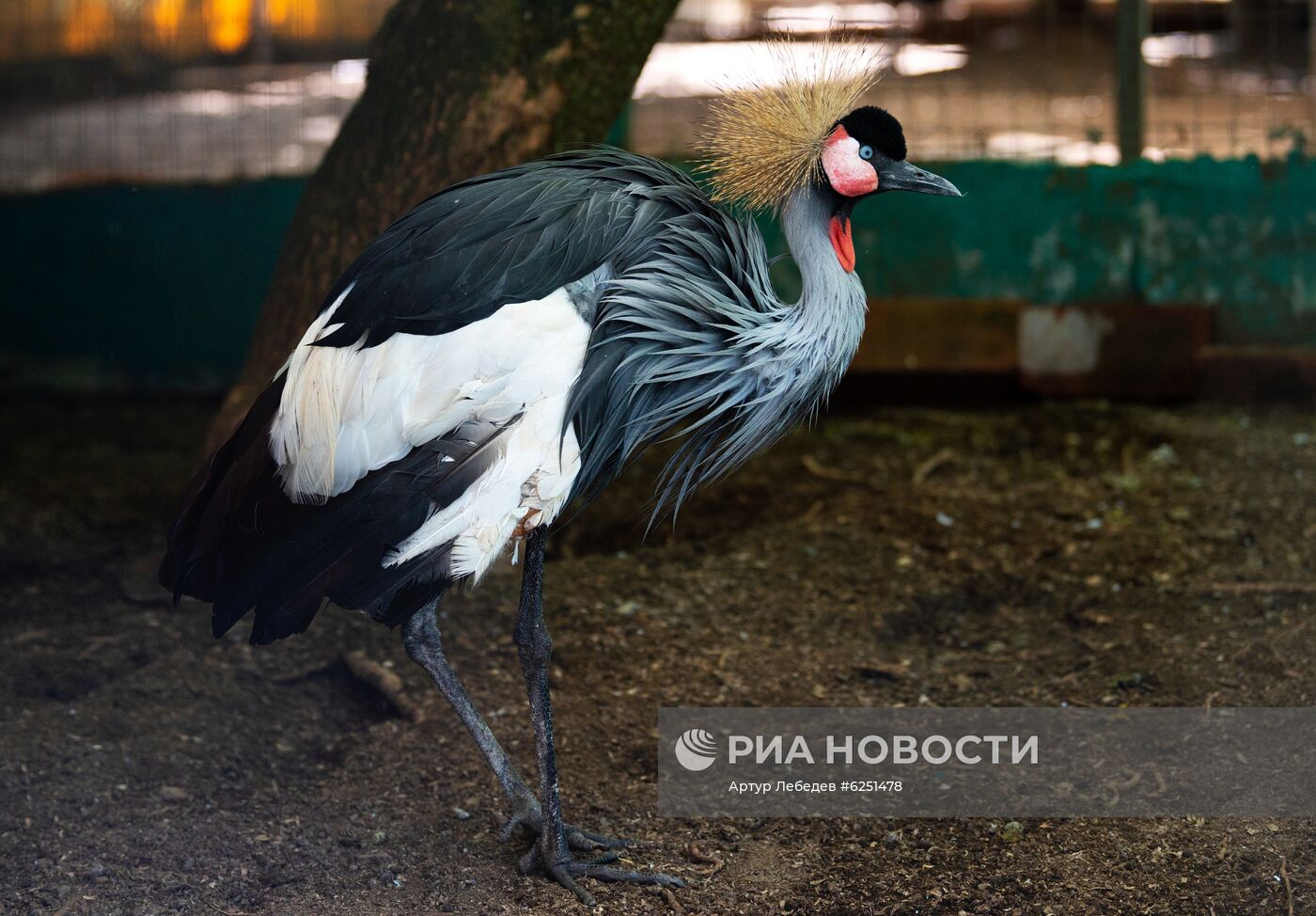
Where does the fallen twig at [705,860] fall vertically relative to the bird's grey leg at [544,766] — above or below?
below

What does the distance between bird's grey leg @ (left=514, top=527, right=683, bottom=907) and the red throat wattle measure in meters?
0.86

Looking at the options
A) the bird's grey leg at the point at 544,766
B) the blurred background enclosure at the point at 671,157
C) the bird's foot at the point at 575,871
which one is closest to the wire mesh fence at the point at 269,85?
the blurred background enclosure at the point at 671,157

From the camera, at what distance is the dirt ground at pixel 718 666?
283 cm

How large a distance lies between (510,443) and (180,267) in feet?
14.1

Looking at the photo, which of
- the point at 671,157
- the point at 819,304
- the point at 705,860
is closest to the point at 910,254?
the point at 671,157

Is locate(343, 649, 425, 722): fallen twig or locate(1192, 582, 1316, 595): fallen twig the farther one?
locate(1192, 582, 1316, 595): fallen twig

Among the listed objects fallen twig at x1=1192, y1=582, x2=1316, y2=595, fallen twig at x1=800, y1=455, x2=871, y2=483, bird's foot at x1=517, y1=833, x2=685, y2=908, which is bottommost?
fallen twig at x1=800, y1=455, x2=871, y2=483

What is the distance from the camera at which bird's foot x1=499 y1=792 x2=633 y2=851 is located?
2969 mm

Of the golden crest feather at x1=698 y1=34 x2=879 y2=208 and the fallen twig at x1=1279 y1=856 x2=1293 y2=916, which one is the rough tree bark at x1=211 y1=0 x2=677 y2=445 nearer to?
the golden crest feather at x1=698 y1=34 x2=879 y2=208

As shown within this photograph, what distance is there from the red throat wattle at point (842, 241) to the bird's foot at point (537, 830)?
1.31 meters

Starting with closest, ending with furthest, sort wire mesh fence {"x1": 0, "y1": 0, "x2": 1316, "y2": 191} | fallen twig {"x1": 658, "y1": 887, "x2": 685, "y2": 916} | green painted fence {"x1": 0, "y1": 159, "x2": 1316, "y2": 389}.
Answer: fallen twig {"x1": 658, "y1": 887, "x2": 685, "y2": 916} → green painted fence {"x1": 0, "y1": 159, "x2": 1316, "y2": 389} → wire mesh fence {"x1": 0, "y1": 0, "x2": 1316, "y2": 191}

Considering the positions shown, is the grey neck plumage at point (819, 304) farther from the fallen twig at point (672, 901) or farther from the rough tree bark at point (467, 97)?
the rough tree bark at point (467, 97)

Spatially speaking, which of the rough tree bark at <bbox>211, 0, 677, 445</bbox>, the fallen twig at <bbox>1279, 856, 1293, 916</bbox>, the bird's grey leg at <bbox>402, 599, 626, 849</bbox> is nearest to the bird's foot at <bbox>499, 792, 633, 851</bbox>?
the bird's grey leg at <bbox>402, 599, 626, 849</bbox>

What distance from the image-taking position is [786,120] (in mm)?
2912
